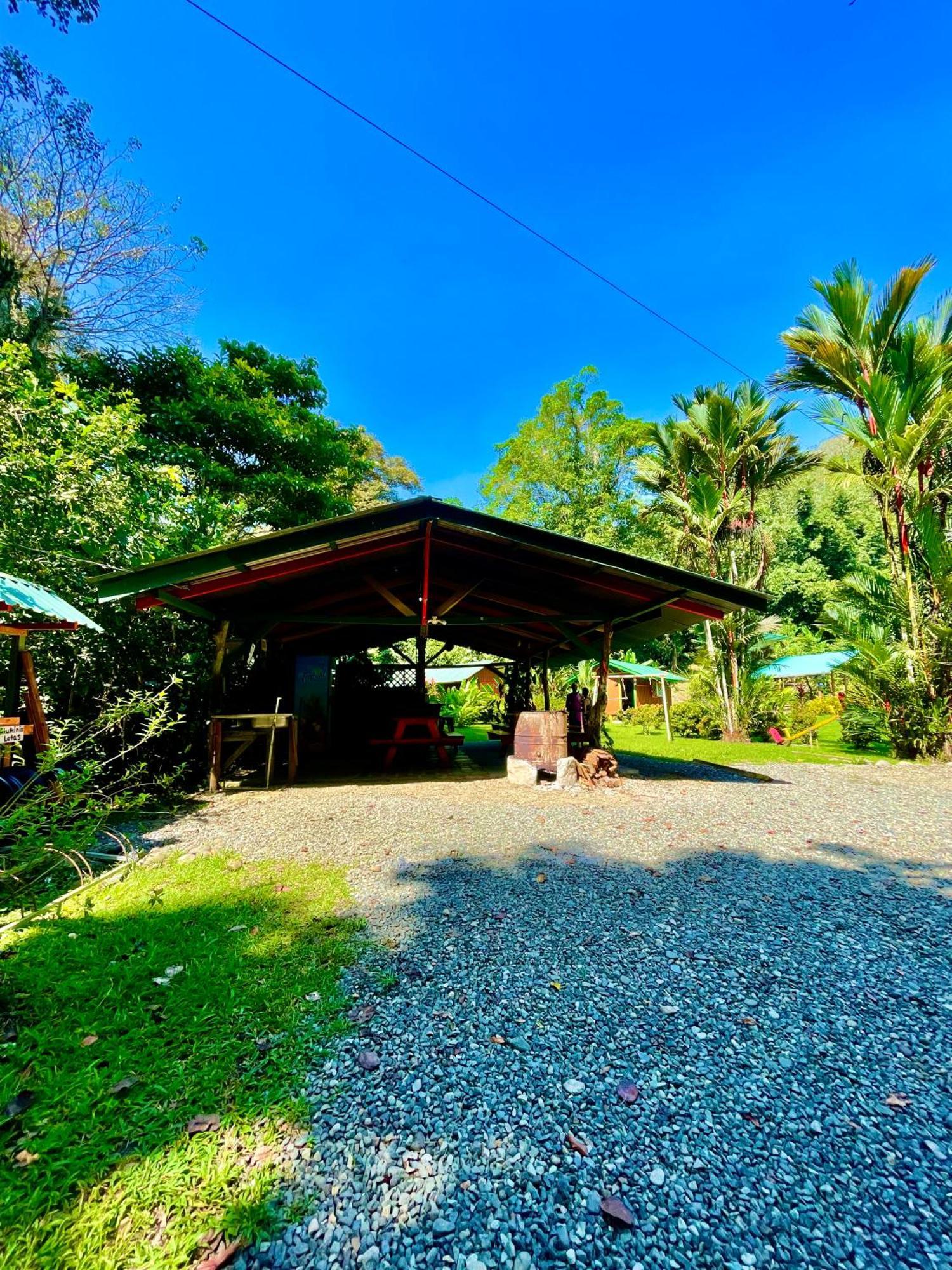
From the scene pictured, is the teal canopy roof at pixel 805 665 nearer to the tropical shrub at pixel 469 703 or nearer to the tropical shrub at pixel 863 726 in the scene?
the tropical shrub at pixel 863 726

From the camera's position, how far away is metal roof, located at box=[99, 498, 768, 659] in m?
5.60

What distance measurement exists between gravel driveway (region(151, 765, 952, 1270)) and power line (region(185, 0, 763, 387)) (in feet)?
23.6

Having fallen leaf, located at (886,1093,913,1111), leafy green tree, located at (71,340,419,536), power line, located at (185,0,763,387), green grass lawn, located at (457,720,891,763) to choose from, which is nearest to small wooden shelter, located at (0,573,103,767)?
power line, located at (185,0,763,387)

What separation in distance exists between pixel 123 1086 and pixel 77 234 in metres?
15.5

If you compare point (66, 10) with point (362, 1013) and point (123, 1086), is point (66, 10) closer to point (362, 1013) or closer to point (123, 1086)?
point (123, 1086)

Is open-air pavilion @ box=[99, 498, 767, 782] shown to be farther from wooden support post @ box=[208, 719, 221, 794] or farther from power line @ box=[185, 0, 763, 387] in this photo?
power line @ box=[185, 0, 763, 387]

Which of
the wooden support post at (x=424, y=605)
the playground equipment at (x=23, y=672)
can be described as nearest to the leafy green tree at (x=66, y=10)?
the playground equipment at (x=23, y=672)

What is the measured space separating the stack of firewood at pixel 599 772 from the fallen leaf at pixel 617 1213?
5.68 m

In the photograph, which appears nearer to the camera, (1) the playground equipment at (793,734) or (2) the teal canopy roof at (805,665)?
(1) the playground equipment at (793,734)

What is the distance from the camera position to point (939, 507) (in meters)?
9.30

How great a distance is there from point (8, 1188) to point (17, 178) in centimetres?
1569

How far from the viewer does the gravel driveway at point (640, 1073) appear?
1.21m

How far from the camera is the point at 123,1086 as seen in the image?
1617mm

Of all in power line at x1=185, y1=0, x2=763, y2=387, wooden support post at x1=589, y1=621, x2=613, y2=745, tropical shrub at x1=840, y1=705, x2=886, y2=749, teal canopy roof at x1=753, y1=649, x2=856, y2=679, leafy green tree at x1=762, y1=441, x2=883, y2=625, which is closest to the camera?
power line at x1=185, y1=0, x2=763, y2=387
